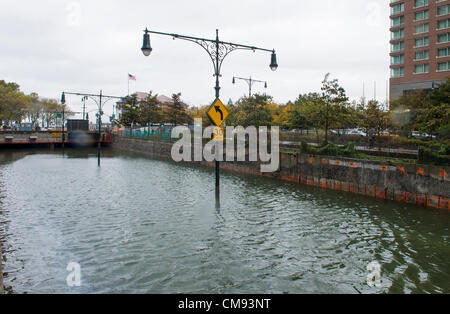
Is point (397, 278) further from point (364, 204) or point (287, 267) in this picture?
point (364, 204)

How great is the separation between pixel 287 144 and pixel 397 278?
26873 mm

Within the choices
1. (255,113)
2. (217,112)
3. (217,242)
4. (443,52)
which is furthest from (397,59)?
(217,242)

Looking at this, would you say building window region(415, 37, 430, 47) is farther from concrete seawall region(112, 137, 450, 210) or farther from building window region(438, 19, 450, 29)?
concrete seawall region(112, 137, 450, 210)

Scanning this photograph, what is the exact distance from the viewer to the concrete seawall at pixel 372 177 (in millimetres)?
15664

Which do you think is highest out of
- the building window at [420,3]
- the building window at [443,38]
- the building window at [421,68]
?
the building window at [420,3]

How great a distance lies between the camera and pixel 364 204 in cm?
1650

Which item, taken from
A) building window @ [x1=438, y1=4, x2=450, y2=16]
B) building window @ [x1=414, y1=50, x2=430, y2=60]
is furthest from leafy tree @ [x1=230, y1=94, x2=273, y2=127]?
building window @ [x1=438, y1=4, x2=450, y2=16]

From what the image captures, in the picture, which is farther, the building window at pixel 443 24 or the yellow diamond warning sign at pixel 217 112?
the building window at pixel 443 24

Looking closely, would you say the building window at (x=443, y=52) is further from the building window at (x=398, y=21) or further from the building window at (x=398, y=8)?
the building window at (x=398, y=8)

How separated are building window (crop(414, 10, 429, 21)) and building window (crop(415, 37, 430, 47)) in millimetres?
3455

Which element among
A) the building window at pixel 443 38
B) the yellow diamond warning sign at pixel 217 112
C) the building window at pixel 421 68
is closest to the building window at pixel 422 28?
the building window at pixel 443 38

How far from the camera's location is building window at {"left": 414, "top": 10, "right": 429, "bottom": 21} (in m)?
56.9

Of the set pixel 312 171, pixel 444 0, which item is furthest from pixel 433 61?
pixel 312 171

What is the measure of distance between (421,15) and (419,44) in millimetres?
4960
